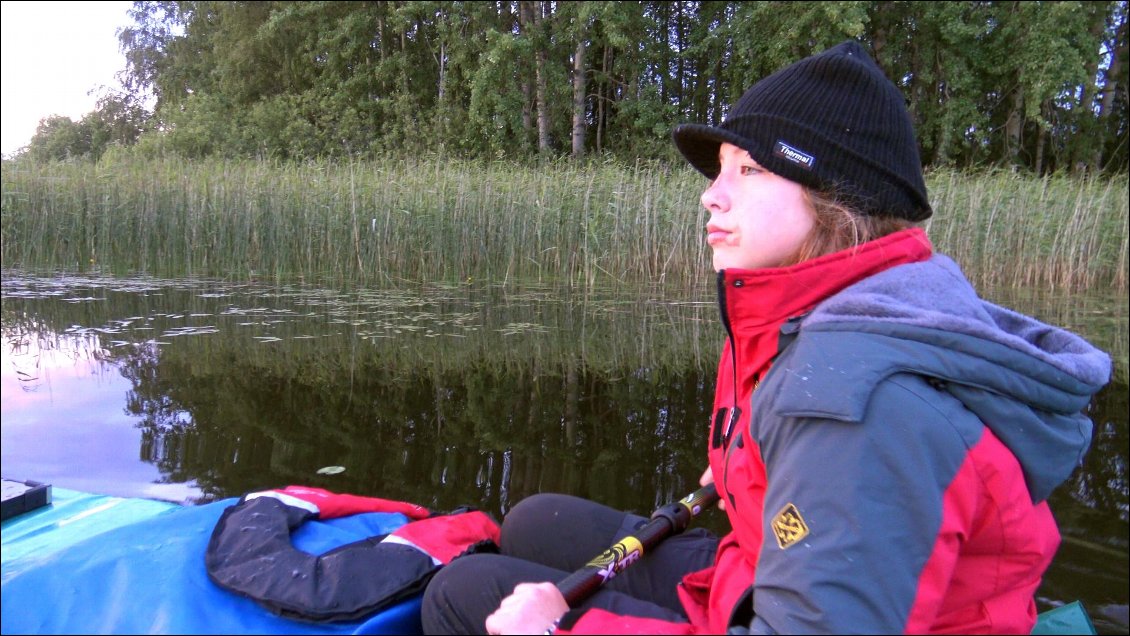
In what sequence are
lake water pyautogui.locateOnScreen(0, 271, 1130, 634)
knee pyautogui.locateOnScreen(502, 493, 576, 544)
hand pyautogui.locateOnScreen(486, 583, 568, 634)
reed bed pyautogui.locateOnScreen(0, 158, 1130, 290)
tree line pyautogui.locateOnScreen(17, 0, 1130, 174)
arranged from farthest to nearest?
tree line pyautogui.locateOnScreen(17, 0, 1130, 174) → reed bed pyautogui.locateOnScreen(0, 158, 1130, 290) → lake water pyautogui.locateOnScreen(0, 271, 1130, 634) → knee pyautogui.locateOnScreen(502, 493, 576, 544) → hand pyautogui.locateOnScreen(486, 583, 568, 634)

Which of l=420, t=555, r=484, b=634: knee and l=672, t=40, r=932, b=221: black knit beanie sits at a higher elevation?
l=672, t=40, r=932, b=221: black knit beanie

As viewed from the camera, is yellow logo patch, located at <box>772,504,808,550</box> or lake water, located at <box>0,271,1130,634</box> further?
lake water, located at <box>0,271,1130,634</box>

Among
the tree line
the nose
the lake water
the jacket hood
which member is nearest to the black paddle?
the jacket hood

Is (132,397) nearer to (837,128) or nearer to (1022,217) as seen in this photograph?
(837,128)

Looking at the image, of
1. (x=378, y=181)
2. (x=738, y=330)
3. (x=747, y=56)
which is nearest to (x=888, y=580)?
(x=738, y=330)

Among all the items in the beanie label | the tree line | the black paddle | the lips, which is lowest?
the black paddle

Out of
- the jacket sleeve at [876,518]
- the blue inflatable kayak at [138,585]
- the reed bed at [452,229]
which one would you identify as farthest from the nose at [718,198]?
the reed bed at [452,229]

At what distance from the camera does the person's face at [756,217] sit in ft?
3.58

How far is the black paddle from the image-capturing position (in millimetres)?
1150

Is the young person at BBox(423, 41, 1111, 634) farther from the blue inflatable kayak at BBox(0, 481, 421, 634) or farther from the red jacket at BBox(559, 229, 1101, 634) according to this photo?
the blue inflatable kayak at BBox(0, 481, 421, 634)

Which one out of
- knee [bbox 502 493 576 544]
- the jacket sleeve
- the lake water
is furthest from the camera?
the lake water

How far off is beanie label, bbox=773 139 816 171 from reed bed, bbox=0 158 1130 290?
635cm

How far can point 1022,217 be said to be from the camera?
758 centimetres

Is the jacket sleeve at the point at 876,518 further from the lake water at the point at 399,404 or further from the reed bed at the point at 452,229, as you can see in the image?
the reed bed at the point at 452,229
